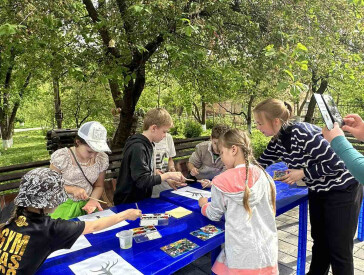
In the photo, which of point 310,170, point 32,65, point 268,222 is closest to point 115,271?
point 268,222

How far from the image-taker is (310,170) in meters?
2.33

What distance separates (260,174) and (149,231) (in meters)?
0.92

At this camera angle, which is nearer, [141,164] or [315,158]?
[315,158]

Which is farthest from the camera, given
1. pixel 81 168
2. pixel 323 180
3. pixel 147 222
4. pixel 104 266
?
pixel 81 168

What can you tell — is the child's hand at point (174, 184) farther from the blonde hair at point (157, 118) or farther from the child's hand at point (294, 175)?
the child's hand at point (294, 175)

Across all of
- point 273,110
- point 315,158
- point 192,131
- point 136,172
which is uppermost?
point 273,110

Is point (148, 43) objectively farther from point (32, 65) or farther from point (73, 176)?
point (73, 176)

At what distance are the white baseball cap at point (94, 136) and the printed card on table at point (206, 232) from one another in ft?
3.73

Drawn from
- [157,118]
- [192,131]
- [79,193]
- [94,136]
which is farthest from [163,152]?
[192,131]

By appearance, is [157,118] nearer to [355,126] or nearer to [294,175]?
[294,175]

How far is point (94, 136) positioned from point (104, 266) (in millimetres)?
1310

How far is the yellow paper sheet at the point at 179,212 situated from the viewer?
2.38 metres

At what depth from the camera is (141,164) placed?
255 cm

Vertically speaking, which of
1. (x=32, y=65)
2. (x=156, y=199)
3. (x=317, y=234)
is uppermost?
(x=32, y=65)
